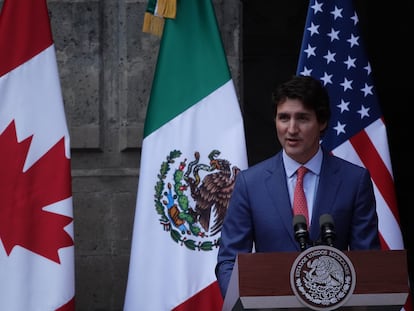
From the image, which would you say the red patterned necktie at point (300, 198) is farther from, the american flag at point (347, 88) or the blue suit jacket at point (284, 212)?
the american flag at point (347, 88)

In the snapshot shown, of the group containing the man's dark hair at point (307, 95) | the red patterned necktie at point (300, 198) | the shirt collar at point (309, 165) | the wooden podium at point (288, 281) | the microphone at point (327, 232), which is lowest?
the wooden podium at point (288, 281)

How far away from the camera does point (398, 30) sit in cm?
774

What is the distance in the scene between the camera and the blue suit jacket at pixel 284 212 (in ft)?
12.9

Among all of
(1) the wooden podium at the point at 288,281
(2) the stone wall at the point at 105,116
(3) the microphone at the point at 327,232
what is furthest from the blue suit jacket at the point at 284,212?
(2) the stone wall at the point at 105,116

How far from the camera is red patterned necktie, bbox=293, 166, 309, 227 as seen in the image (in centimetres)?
392

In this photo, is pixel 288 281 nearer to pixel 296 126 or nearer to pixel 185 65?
pixel 296 126

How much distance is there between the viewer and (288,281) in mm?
3209

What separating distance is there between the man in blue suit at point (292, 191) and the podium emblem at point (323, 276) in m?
0.65

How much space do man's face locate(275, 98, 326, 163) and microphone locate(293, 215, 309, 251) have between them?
57 centimetres

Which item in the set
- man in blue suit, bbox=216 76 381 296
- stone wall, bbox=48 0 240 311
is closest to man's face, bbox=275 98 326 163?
man in blue suit, bbox=216 76 381 296

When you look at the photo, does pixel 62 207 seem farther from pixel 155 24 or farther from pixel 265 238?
pixel 265 238

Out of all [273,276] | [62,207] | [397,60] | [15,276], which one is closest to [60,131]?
[62,207]

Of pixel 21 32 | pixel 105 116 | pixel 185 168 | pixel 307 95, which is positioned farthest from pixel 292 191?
pixel 105 116

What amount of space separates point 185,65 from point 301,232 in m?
2.67
